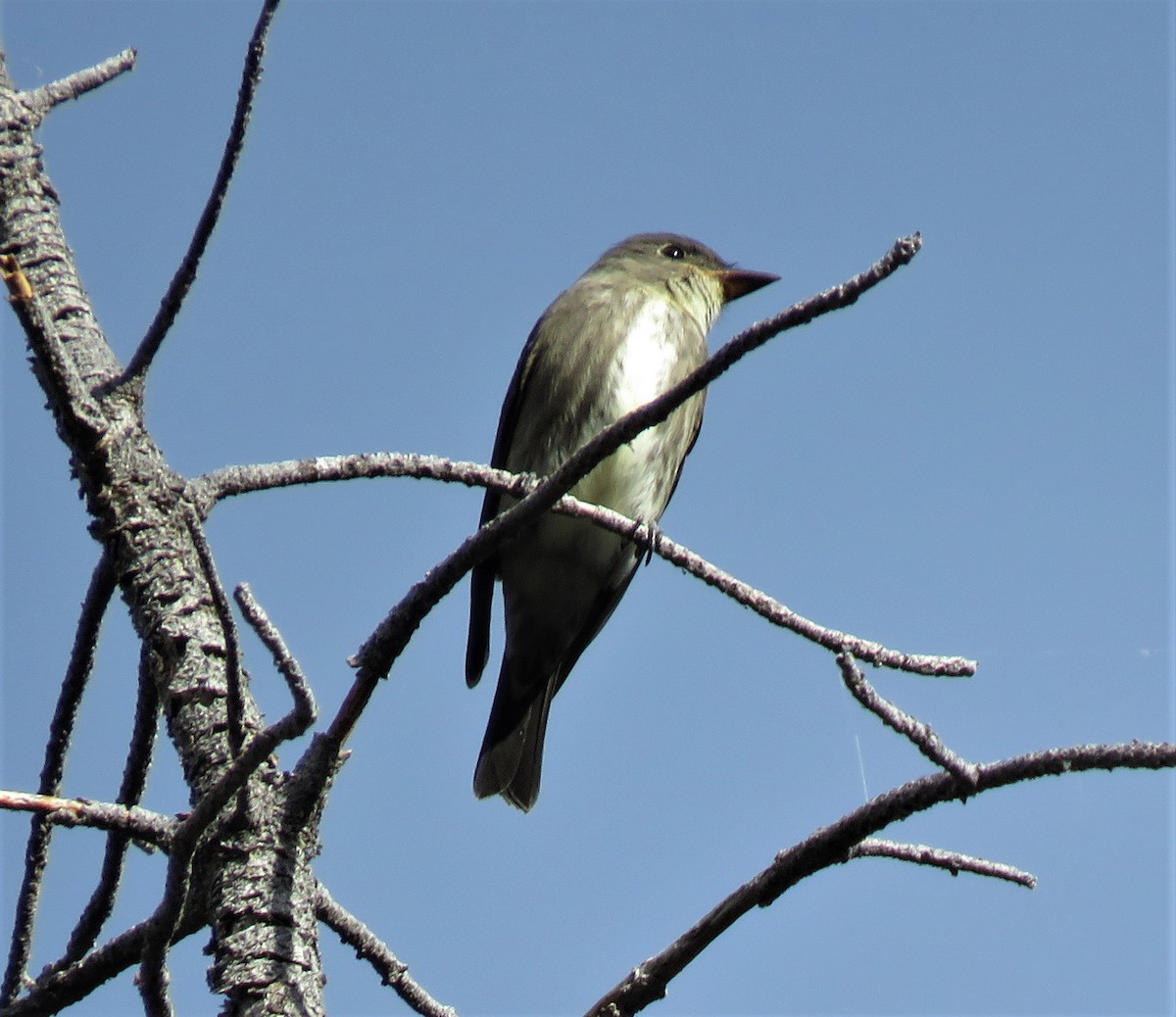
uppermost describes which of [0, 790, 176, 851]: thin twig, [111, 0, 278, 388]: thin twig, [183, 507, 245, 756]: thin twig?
[111, 0, 278, 388]: thin twig

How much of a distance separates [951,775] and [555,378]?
3510 millimetres

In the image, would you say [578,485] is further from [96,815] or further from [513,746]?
[96,815]

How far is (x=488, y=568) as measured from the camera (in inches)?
207

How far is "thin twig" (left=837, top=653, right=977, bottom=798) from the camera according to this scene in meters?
1.75

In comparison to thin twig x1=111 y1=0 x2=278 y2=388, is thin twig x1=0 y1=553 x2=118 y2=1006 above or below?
below

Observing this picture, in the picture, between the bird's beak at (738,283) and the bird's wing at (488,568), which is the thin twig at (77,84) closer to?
the bird's wing at (488,568)

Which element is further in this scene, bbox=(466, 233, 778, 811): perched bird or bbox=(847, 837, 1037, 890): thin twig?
bbox=(466, 233, 778, 811): perched bird

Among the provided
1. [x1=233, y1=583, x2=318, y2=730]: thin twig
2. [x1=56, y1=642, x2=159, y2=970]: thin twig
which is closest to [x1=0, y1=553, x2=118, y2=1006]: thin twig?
[x1=56, y1=642, x2=159, y2=970]: thin twig

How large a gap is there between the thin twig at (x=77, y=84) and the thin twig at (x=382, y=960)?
5.29 feet

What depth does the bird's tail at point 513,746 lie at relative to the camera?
4.88 m

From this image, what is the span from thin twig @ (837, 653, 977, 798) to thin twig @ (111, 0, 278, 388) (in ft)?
3.80

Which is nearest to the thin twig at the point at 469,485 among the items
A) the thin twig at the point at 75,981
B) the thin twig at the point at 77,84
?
the thin twig at the point at 75,981

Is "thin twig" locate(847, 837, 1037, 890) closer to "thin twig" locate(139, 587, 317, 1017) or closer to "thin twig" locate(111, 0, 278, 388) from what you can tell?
"thin twig" locate(139, 587, 317, 1017)

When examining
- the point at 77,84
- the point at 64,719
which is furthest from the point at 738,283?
the point at 64,719
